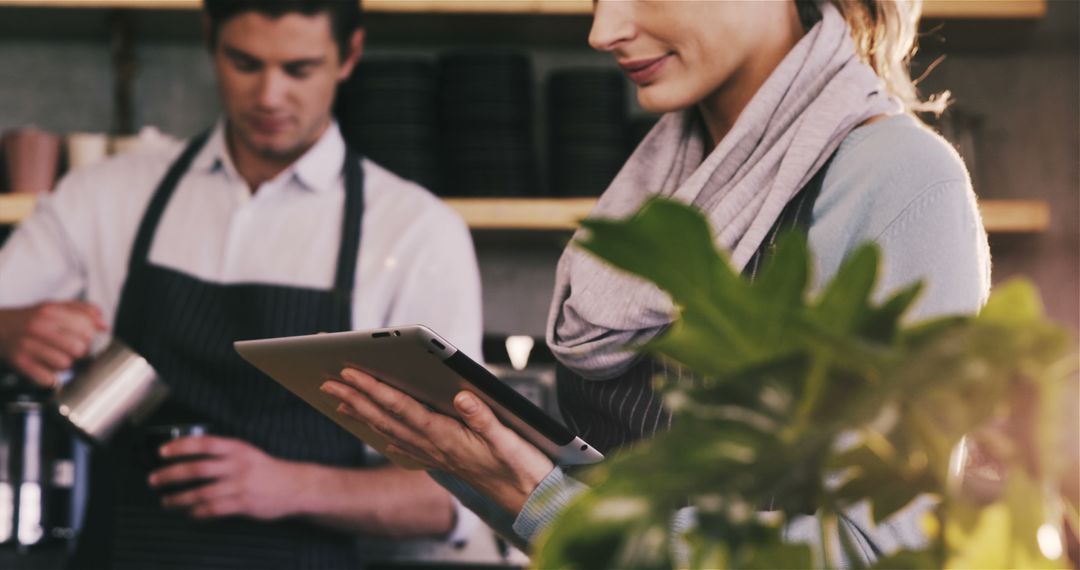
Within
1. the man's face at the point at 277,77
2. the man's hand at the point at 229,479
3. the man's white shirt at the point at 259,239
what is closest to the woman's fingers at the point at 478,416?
the man's hand at the point at 229,479

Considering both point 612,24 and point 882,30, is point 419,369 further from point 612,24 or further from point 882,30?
point 882,30

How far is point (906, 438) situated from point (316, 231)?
1.58m

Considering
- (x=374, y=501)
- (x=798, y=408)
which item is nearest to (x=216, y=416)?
(x=374, y=501)

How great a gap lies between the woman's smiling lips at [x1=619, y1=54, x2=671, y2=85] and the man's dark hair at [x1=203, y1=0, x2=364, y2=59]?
816 mm

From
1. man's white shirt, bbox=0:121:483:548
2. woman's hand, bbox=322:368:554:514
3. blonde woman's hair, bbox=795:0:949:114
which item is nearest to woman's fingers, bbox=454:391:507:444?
woman's hand, bbox=322:368:554:514

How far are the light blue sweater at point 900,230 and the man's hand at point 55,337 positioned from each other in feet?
2.94

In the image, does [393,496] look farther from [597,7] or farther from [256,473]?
[597,7]

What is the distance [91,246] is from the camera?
6.29 ft

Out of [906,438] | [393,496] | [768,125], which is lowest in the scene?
[393,496]

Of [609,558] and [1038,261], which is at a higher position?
[609,558]

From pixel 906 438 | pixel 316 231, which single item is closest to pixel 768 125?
pixel 906 438

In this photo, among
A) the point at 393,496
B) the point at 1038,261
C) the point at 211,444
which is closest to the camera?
the point at 211,444

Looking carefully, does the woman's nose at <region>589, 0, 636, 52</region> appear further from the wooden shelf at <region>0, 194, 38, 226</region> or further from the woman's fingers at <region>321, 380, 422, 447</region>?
the wooden shelf at <region>0, 194, 38, 226</region>

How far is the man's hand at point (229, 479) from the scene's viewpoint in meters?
1.54
